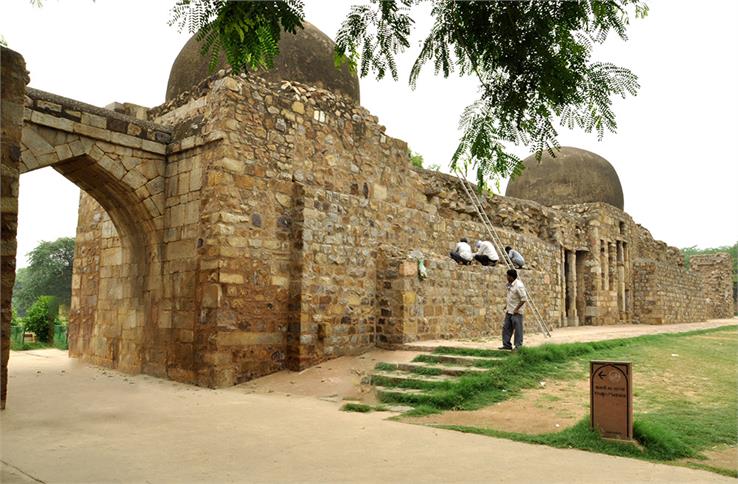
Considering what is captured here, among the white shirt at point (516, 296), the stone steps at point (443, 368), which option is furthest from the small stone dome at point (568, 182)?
the stone steps at point (443, 368)

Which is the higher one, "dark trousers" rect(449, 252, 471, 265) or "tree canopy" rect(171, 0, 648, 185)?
"tree canopy" rect(171, 0, 648, 185)

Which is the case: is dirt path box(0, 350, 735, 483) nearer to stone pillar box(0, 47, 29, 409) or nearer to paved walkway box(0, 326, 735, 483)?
paved walkway box(0, 326, 735, 483)

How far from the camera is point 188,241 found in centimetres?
875

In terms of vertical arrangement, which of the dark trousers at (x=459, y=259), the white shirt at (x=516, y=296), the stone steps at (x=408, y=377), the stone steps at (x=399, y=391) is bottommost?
the stone steps at (x=399, y=391)

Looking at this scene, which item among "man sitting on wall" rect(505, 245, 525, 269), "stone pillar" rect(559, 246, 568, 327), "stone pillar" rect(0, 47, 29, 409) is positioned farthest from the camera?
"stone pillar" rect(559, 246, 568, 327)

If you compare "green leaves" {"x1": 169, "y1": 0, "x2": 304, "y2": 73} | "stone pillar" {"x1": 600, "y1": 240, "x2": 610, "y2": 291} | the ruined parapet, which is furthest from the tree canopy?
the ruined parapet

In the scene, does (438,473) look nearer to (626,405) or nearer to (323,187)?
(626,405)

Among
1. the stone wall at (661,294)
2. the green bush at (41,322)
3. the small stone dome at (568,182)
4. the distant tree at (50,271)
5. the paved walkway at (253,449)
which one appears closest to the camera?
the paved walkway at (253,449)

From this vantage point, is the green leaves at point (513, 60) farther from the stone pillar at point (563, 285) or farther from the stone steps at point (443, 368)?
the stone pillar at point (563, 285)

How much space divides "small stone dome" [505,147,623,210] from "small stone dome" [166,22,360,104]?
11.8 meters

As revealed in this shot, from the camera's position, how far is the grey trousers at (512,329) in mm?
8562

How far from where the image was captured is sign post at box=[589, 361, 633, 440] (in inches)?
198

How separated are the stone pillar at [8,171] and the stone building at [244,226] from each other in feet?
0.07

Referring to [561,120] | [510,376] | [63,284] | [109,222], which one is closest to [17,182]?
[109,222]
